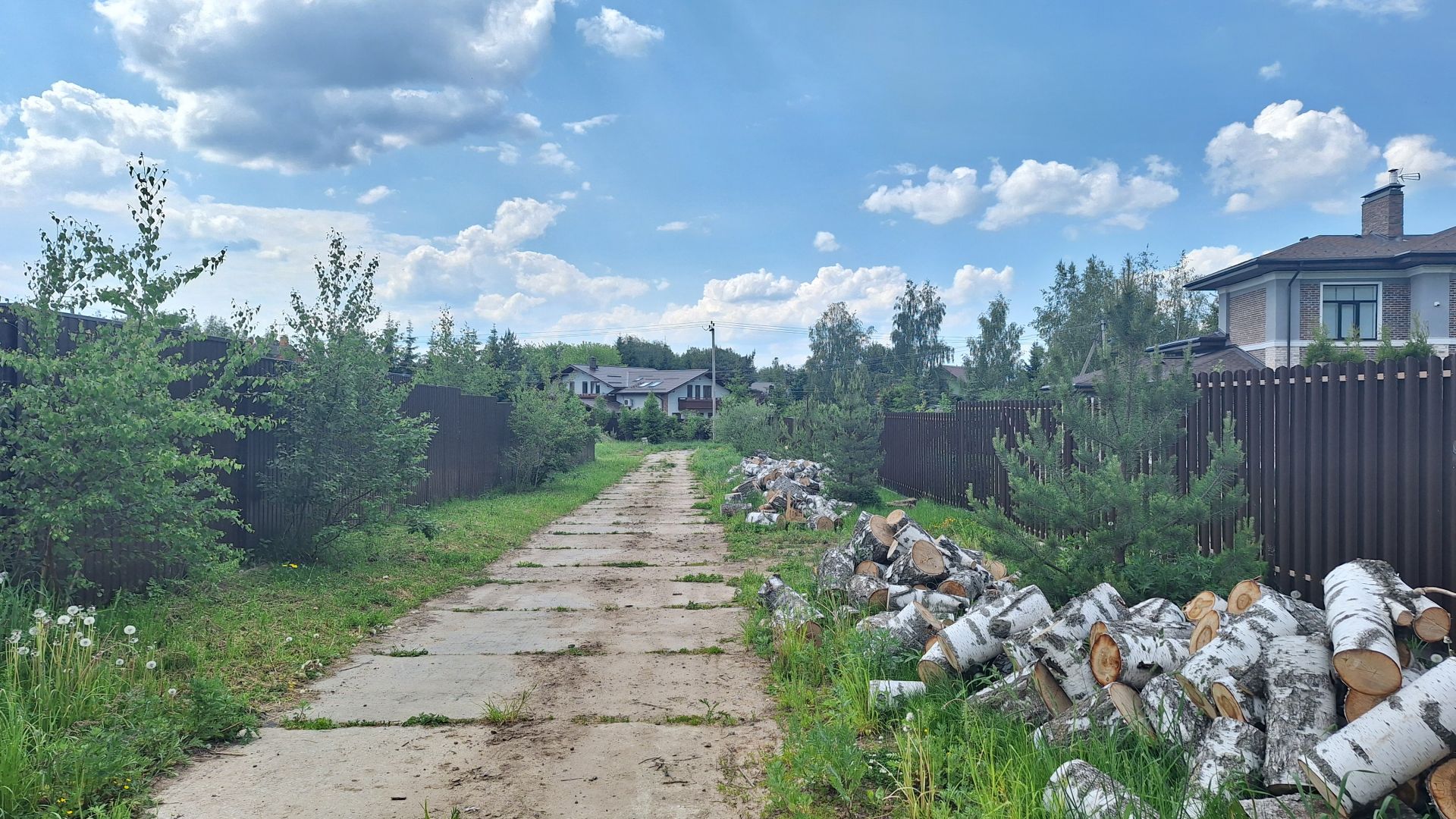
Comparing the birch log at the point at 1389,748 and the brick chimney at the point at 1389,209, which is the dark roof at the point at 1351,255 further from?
the birch log at the point at 1389,748

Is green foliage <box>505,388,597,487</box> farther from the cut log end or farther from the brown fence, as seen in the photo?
the cut log end

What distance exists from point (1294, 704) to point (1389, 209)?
3264 cm

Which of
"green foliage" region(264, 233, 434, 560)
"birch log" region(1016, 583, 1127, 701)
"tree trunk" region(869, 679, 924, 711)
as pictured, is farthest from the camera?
"green foliage" region(264, 233, 434, 560)

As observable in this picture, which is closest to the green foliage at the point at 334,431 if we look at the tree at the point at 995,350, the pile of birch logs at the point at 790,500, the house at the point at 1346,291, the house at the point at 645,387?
the pile of birch logs at the point at 790,500

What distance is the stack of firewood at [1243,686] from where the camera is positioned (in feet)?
8.82

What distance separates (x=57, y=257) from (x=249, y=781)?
12.7 ft

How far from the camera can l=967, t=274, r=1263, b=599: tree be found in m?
4.91

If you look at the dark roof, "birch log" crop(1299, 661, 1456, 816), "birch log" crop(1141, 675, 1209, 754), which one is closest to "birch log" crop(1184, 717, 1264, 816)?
"birch log" crop(1141, 675, 1209, 754)

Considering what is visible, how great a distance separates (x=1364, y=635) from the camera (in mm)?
3018

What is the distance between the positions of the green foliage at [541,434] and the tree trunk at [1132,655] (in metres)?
14.5

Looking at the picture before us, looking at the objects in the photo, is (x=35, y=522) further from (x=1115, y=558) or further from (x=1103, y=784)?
(x=1115, y=558)

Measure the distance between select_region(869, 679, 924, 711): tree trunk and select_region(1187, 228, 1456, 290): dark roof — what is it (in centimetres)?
2555

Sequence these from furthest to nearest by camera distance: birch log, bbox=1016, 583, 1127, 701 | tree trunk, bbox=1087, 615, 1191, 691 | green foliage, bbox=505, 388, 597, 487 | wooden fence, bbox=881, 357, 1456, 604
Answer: green foliage, bbox=505, 388, 597, 487
wooden fence, bbox=881, 357, 1456, 604
birch log, bbox=1016, 583, 1127, 701
tree trunk, bbox=1087, 615, 1191, 691

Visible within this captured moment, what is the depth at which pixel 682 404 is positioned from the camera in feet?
242
